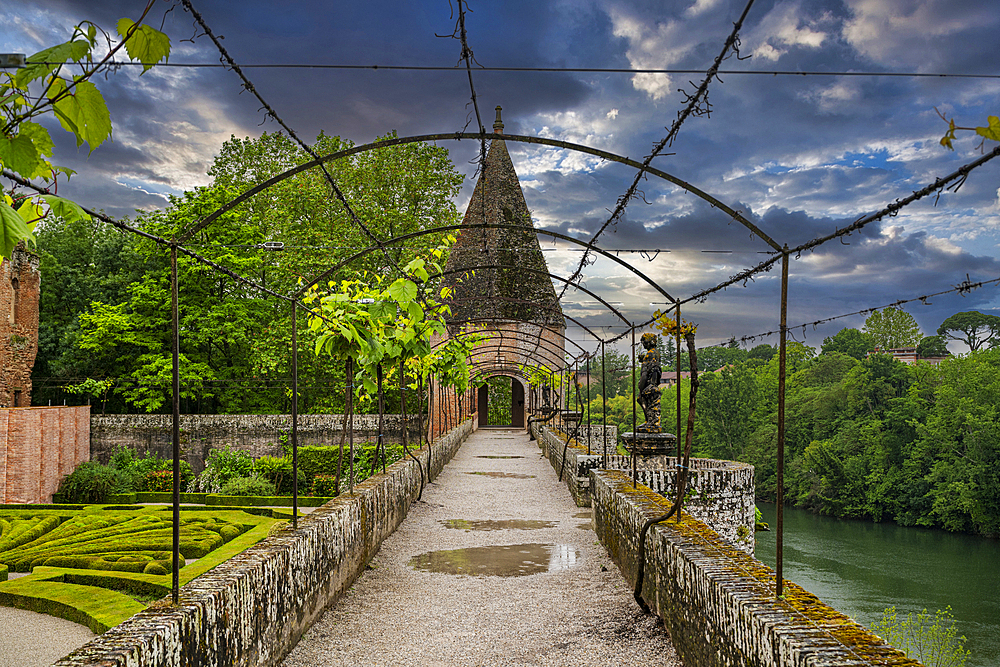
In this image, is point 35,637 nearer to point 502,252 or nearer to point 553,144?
point 553,144

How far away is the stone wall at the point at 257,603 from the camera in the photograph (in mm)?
2748

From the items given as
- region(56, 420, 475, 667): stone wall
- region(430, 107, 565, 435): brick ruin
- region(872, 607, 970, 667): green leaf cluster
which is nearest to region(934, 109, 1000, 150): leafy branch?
region(56, 420, 475, 667): stone wall

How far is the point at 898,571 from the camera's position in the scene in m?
28.6

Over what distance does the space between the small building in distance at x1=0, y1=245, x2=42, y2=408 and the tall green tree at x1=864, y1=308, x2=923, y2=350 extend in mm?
42728

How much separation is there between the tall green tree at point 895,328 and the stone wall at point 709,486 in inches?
1372

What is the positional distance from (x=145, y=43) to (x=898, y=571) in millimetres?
33423

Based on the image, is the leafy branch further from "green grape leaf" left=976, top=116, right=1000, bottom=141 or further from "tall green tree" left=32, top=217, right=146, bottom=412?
"tall green tree" left=32, top=217, right=146, bottom=412

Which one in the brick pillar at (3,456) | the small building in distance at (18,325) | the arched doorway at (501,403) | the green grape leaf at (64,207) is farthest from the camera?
the arched doorway at (501,403)

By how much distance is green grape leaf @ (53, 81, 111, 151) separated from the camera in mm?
1659

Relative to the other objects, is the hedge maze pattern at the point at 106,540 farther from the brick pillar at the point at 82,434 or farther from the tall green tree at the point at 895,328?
the tall green tree at the point at 895,328

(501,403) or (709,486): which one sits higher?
(501,403)

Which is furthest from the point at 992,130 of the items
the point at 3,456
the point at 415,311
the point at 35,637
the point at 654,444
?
the point at 3,456

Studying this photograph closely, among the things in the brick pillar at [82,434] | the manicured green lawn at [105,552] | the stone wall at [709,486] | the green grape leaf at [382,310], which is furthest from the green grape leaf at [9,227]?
the brick pillar at [82,434]

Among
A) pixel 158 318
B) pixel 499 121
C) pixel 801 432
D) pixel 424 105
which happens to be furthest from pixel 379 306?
pixel 801 432
